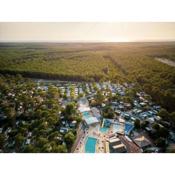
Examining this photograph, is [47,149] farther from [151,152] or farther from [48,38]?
[48,38]

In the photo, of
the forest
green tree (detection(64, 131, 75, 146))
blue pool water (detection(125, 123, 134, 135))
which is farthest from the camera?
the forest

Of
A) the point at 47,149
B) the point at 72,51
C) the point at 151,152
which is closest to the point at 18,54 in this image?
the point at 72,51

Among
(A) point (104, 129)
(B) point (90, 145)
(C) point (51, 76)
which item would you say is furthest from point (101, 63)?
(B) point (90, 145)

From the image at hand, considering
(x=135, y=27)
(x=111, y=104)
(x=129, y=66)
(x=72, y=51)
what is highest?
(x=135, y=27)

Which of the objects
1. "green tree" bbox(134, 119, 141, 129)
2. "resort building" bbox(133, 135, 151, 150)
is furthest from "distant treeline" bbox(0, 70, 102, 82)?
"resort building" bbox(133, 135, 151, 150)

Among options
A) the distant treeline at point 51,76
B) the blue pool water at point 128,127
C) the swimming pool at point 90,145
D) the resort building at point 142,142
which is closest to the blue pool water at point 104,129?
the swimming pool at point 90,145

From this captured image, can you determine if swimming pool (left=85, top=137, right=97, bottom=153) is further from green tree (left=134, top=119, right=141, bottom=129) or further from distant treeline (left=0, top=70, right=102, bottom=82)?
distant treeline (left=0, top=70, right=102, bottom=82)

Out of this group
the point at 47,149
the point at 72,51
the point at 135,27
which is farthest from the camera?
the point at 72,51

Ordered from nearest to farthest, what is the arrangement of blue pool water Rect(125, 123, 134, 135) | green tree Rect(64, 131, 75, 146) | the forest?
green tree Rect(64, 131, 75, 146)
blue pool water Rect(125, 123, 134, 135)
the forest
